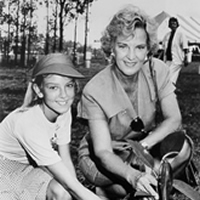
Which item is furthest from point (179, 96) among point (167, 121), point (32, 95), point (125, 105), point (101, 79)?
point (32, 95)

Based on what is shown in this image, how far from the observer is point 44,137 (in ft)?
5.97

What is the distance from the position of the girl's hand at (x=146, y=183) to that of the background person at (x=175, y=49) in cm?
40

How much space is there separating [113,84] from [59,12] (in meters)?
0.36

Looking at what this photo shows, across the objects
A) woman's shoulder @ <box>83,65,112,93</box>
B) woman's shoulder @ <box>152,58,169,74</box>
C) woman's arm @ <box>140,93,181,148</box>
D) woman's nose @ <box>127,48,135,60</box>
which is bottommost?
woman's arm @ <box>140,93,181,148</box>

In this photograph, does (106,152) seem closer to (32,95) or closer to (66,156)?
(66,156)

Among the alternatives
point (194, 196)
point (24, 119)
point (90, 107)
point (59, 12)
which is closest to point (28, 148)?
point (24, 119)

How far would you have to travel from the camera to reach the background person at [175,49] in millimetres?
1883

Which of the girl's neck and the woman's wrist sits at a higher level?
the girl's neck

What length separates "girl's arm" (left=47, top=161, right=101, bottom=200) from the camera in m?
1.82

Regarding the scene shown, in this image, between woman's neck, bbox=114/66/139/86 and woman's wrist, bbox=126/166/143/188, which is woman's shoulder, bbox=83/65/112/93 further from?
woman's wrist, bbox=126/166/143/188

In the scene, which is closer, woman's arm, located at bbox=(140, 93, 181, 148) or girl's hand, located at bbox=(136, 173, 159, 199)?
girl's hand, located at bbox=(136, 173, 159, 199)

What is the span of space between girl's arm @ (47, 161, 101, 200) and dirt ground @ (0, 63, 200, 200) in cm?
8

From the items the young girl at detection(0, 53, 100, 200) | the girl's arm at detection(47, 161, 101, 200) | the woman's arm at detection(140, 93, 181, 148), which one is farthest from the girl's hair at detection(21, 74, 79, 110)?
the woman's arm at detection(140, 93, 181, 148)

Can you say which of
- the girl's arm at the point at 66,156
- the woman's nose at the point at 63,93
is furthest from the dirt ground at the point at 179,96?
the woman's nose at the point at 63,93
